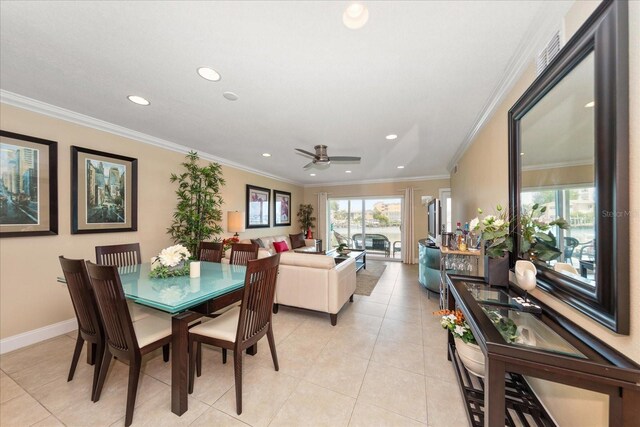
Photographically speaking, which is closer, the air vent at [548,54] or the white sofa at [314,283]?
the air vent at [548,54]

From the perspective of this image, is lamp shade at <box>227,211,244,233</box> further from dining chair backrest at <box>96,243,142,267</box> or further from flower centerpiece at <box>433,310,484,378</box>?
flower centerpiece at <box>433,310,484,378</box>

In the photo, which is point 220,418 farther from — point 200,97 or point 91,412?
point 200,97

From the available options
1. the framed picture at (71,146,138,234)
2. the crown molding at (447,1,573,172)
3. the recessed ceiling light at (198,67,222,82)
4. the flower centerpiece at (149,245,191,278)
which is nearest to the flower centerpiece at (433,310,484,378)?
the crown molding at (447,1,573,172)

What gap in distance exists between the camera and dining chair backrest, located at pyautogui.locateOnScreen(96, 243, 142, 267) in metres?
2.36

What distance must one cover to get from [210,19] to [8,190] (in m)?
2.77

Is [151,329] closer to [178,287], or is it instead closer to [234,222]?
[178,287]

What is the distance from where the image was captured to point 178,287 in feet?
5.84

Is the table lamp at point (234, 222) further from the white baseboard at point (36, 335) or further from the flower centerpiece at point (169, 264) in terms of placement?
the white baseboard at point (36, 335)

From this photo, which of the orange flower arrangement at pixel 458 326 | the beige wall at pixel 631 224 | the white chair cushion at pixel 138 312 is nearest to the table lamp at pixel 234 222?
the white chair cushion at pixel 138 312

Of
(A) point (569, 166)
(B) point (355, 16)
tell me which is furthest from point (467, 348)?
(B) point (355, 16)

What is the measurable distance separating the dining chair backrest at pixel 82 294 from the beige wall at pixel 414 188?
6574 millimetres

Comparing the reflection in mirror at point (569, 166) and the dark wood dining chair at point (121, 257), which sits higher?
the reflection in mirror at point (569, 166)

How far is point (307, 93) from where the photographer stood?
7.22 ft

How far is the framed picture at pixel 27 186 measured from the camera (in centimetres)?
224
